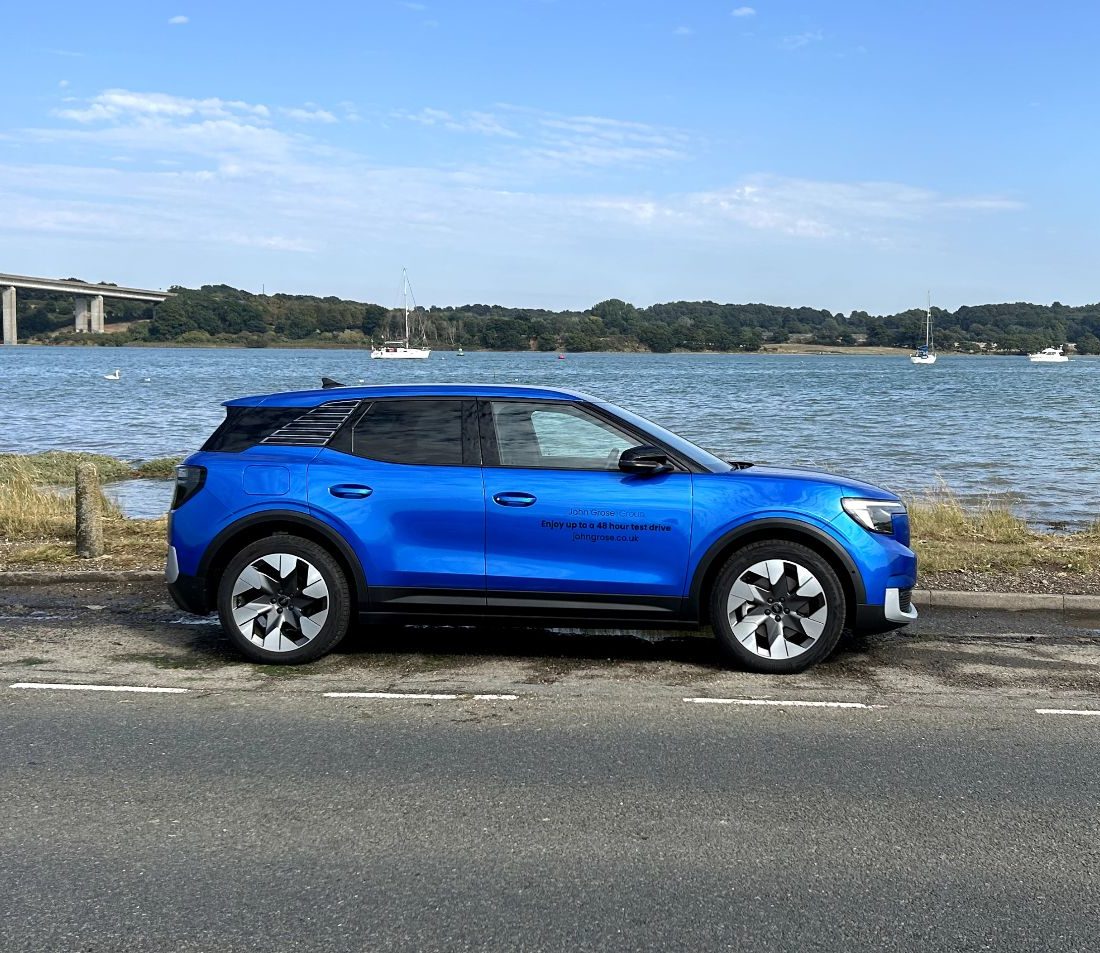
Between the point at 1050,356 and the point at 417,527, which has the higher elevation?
the point at 1050,356

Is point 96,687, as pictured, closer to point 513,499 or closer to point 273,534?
point 273,534

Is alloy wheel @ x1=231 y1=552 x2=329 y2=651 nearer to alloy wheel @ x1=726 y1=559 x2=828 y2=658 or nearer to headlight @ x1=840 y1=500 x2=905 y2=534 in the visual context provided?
alloy wheel @ x1=726 y1=559 x2=828 y2=658

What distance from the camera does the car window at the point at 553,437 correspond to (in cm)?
715

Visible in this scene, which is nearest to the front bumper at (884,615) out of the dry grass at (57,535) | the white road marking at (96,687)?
the white road marking at (96,687)

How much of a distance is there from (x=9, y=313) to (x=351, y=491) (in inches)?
5599

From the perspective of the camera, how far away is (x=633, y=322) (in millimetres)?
178875

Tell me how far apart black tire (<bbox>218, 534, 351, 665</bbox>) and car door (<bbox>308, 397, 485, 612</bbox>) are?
234 millimetres

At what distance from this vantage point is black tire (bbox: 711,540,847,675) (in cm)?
686

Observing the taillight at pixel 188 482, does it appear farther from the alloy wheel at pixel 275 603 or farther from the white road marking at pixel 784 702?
the white road marking at pixel 784 702

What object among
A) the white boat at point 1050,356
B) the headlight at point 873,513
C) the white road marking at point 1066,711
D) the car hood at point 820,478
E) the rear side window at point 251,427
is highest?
the white boat at point 1050,356

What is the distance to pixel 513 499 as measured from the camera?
273 inches

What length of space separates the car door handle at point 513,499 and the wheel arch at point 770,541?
107 cm

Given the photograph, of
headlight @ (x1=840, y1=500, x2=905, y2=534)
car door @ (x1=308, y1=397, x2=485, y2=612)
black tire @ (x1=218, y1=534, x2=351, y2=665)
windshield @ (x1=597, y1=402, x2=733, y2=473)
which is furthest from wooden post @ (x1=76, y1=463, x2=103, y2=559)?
headlight @ (x1=840, y1=500, x2=905, y2=534)

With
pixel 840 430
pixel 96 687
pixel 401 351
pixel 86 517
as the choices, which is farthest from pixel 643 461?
pixel 401 351
